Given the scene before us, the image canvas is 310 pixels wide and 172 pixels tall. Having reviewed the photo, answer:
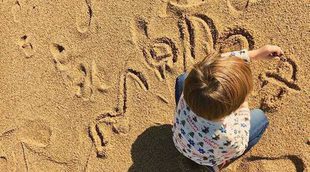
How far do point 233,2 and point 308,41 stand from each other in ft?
1.22

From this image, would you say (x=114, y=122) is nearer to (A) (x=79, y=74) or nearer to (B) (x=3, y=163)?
(A) (x=79, y=74)

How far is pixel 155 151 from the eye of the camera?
6.82ft

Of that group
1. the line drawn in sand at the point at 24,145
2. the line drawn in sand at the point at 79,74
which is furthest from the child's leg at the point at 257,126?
the line drawn in sand at the point at 24,145

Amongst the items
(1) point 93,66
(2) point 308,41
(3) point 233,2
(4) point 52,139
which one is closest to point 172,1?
(3) point 233,2

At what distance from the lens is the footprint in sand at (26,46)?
2302mm

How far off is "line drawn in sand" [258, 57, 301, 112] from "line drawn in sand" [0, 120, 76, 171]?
0.99m

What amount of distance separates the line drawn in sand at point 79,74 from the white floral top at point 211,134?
0.59 metres

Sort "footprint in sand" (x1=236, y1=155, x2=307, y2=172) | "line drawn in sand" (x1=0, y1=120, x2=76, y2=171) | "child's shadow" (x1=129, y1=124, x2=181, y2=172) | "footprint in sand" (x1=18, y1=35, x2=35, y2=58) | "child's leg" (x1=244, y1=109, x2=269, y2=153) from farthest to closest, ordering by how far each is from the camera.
→ "footprint in sand" (x1=18, y1=35, x2=35, y2=58), "line drawn in sand" (x1=0, y1=120, x2=76, y2=171), "child's shadow" (x1=129, y1=124, x2=181, y2=172), "footprint in sand" (x1=236, y1=155, x2=307, y2=172), "child's leg" (x1=244, y1=109, x2=269, y2=153)

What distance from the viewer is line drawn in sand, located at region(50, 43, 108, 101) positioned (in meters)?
2.18

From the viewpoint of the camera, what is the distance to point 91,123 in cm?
215

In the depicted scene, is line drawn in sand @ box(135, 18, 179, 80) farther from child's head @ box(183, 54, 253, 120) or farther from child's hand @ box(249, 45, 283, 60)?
child's head @ box(183, 54, 253, 120)

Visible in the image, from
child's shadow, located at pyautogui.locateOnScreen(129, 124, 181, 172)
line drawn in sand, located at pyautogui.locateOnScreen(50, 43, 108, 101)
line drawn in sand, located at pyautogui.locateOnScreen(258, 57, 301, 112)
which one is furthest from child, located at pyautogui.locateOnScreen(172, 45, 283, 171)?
line drawn in sand, located at pyautogui.locateOnScreen(50, 43, 108, 101)

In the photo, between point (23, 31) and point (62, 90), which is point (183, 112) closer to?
point (62, 90)

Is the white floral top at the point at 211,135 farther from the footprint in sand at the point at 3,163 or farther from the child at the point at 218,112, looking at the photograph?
the footprint in sand at the point at 3,163
